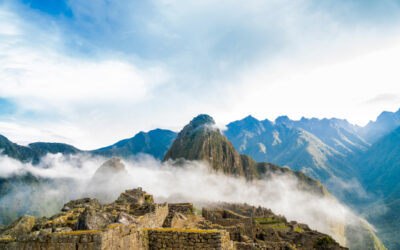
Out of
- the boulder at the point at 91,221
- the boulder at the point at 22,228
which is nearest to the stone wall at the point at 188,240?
the boulder at the point at 91,221

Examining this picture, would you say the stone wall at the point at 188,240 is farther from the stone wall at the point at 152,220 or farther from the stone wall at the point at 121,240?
the stone wall at the point at 152,220

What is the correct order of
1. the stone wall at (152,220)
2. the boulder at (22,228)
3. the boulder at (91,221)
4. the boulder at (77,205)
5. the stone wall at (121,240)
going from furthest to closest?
the boulder at (77,205), the stone wall at (152,220), the boulder at (22,228), the boulder at (91,221), the stone wall at (121,240)

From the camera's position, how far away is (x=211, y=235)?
9523 millimetres

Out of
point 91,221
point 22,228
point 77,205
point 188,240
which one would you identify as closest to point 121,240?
point 91,221

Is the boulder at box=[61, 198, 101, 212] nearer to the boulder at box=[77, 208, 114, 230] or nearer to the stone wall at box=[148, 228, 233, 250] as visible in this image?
the boulder at box=[77, 208, 114, 230]

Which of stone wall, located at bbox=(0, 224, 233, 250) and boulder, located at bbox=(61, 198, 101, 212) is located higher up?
stone wall, located at bbox=(0, 224, 233, 250)

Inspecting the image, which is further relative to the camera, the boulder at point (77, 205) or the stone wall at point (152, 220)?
the boulder at point (77, 205)

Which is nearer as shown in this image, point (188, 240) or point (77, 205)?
point (188, 240)

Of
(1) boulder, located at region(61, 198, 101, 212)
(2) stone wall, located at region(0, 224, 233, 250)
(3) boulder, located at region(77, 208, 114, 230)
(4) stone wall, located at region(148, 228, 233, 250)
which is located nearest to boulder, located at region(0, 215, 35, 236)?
(3) boulder, located at region(77, 208, 114, 230)

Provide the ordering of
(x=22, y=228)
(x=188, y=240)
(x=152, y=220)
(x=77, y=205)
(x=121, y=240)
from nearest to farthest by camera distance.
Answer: (x=121, y=240), (x=188, y=240), (x=22, y=228), (x=152, y=220), (x=77, y=205)

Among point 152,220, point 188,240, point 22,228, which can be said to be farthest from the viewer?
point 152,220

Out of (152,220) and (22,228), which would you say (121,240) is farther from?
(22,228)

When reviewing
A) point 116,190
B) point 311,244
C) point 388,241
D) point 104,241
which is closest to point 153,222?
→ point 104,241

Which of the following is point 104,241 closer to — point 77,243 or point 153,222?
point 77,243
